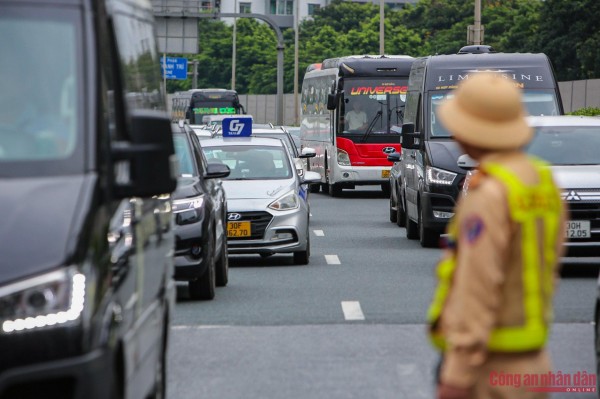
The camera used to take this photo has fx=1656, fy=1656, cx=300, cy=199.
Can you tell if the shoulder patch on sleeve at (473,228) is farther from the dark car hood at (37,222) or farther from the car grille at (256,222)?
the car grille at (256,222)

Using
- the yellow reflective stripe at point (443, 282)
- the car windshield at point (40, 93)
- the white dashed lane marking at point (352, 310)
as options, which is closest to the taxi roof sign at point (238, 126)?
the white dashed lane marking at point (352, 310)

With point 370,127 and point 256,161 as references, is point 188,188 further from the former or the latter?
point 370,127

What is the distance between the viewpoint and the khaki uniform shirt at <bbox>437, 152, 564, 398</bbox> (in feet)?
15.4

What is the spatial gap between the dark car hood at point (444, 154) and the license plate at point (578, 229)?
4.20 m

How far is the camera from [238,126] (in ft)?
77.9

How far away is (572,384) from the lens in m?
9.44

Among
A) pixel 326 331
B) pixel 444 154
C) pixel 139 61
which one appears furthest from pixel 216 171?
pixel 139 61

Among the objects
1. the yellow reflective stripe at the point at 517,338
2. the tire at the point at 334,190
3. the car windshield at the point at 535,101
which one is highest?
the car windshield at the point at 535,101

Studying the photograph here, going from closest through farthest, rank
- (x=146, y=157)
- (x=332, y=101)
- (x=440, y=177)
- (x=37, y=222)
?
1. (x=37, y=222)
2. (x=146, y=157)
3. (x=440, y=177)
4. (x=332, y=101)

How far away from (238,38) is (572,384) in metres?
111

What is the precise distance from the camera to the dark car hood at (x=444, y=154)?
21094 millimetres

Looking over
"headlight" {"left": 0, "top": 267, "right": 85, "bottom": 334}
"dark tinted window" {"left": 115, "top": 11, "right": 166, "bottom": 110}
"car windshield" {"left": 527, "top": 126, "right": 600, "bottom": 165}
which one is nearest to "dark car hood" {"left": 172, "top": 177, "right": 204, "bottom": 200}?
"car windshield" {"left": 527, "top": 126, "right": 600, "bottom": 165}

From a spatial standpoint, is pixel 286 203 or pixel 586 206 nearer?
pixel 586 206

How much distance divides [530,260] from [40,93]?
2.53 m
